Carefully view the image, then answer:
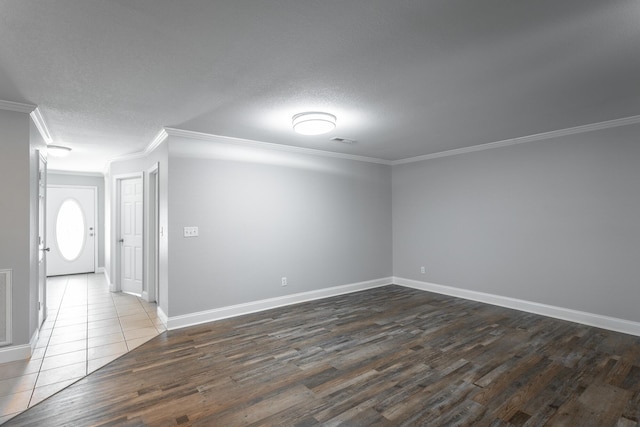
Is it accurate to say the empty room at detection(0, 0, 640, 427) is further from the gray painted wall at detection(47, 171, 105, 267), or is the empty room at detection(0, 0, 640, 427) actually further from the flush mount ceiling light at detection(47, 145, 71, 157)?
the gray painted wall at detection(47, 171, 105, 267)

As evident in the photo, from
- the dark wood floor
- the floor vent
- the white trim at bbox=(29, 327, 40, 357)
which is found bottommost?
the dark wood floor

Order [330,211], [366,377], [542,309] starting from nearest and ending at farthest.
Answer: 1. [366,377]
2. [542,309]
3. [330,211]

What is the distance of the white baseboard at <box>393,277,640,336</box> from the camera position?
3.67 m

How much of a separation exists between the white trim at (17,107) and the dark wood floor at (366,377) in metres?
2.55

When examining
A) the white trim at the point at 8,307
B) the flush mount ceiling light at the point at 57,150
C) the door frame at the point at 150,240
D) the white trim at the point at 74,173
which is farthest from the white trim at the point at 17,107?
the white trim at the point at 74,173

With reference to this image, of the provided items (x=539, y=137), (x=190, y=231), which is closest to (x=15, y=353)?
(x=190, y=231)

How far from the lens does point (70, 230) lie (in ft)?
24.5

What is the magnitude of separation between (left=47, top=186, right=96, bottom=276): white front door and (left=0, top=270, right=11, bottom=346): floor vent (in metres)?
5.19

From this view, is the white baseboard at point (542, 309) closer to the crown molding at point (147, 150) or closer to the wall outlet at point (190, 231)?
the wall outlet at point (190, 231)

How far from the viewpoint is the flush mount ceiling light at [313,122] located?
10.6 feet

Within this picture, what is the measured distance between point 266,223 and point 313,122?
193cm

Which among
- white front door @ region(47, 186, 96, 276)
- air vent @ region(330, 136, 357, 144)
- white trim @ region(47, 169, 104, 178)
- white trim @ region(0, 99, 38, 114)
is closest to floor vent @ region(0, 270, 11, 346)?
white trim @ region(0, 99, 38, 114)

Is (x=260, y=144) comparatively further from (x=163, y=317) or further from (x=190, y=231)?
(x=163, y=317)

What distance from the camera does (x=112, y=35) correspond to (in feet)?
6.17
